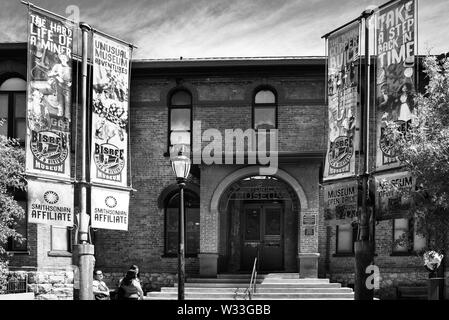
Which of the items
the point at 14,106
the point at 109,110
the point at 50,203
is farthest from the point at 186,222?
the point at 50,203

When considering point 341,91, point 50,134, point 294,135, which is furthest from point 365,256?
point 294,135

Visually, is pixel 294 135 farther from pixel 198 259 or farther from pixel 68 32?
pixel 68 32

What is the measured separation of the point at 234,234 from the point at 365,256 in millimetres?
9315

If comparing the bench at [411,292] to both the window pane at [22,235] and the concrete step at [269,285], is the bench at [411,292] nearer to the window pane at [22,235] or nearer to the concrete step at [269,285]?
the concrete step at [269,285]

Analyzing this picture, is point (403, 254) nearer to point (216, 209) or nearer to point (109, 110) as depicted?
point (216, 209)

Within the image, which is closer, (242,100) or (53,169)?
(53,169)

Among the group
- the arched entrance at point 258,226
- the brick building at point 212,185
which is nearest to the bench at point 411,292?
the brick building at point 212,185

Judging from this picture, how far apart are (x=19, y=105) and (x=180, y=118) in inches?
217

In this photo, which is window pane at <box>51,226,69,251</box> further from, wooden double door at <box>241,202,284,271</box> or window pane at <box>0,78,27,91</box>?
wooden double door at <box>241,202,284,271</box>

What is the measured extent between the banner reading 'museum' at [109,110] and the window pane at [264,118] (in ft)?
20.8

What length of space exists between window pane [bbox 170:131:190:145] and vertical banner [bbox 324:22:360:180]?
7.98 meters

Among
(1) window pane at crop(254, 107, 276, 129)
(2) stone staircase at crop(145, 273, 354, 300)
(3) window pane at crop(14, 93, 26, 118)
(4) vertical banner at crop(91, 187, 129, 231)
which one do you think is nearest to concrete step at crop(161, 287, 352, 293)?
(2) stone staircase at crop(145, 273, 354, 300)

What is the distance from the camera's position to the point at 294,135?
22.9 meters

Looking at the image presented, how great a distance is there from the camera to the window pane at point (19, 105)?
75.5 ft
